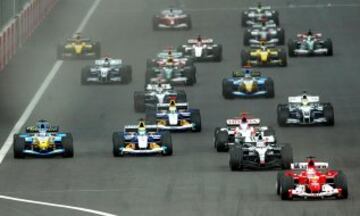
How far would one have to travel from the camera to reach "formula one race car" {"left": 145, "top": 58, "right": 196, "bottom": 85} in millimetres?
79375

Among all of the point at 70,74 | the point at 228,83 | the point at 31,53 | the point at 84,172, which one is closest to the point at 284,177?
the point at 84,172

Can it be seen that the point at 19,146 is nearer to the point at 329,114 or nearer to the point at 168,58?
the point at 329,114

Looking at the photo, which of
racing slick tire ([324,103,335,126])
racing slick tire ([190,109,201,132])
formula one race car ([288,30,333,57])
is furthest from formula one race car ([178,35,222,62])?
racing slick tire ([190,109,201,132])

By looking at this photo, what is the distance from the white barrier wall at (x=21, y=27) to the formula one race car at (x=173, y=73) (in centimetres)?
938

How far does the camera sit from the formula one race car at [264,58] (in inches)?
3371

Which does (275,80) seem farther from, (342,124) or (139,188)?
(139,188)

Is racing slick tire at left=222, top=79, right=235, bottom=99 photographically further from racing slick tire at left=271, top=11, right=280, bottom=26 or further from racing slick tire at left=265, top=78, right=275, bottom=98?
racing slick tire at left=271, top=11, right=280, bottom=26

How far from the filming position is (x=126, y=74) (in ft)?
266

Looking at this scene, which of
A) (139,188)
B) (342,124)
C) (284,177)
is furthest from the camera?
(342,124)

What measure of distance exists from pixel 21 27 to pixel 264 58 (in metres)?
15.1

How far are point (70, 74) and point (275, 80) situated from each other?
968 centimetres

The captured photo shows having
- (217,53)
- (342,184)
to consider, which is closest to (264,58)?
(217,53)

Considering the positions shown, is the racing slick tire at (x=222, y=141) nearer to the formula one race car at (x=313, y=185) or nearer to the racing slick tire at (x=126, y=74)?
the formula one race car at (x=313, y=185)

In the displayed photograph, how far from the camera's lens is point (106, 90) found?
7950cm
